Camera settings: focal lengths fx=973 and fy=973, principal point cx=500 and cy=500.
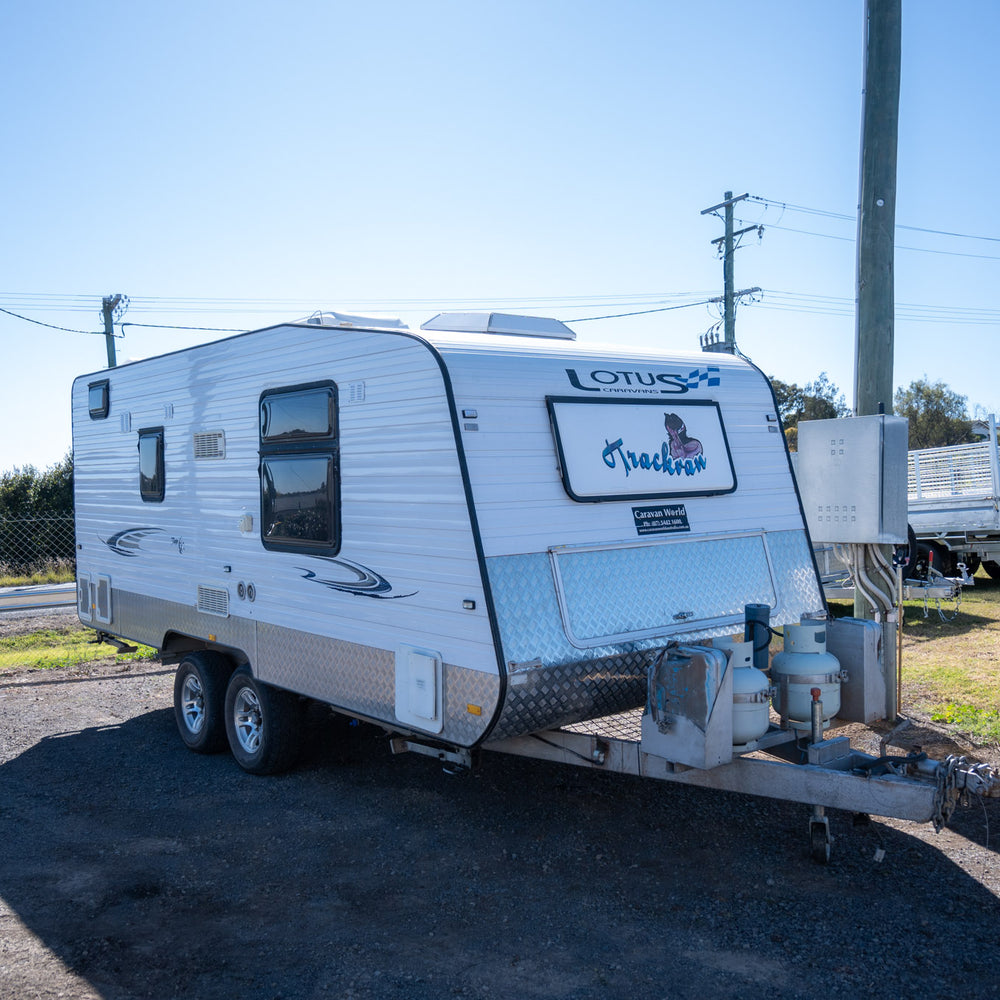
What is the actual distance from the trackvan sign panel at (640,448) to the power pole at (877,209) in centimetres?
224

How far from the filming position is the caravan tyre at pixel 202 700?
707 centimetres

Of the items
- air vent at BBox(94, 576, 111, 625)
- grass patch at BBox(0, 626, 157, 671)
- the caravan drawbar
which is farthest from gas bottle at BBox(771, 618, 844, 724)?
grass patch at BBox(0, 626, 157, 671)

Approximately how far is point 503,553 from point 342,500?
133 cm

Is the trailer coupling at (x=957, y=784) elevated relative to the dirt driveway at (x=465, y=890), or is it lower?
elevated

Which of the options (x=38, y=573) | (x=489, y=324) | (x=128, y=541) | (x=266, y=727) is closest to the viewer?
(x=489, y=324)

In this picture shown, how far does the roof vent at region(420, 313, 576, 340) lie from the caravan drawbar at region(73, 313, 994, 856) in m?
0.02

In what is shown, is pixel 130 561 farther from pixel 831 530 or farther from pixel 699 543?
pixel 831 530

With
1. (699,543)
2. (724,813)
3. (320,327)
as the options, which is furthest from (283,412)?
(724,813)

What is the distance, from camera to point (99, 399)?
8.45 m

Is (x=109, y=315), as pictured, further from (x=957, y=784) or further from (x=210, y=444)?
(x=957, y=784)

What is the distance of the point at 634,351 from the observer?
5.96 metres

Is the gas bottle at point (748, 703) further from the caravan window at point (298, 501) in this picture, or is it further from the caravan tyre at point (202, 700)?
the caravan tyre at point (202, 700)

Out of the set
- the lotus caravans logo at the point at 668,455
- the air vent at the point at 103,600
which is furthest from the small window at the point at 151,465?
the lotus caravans logo at the point at 668,455

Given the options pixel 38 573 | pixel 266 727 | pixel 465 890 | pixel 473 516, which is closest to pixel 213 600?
pixel 266 727
